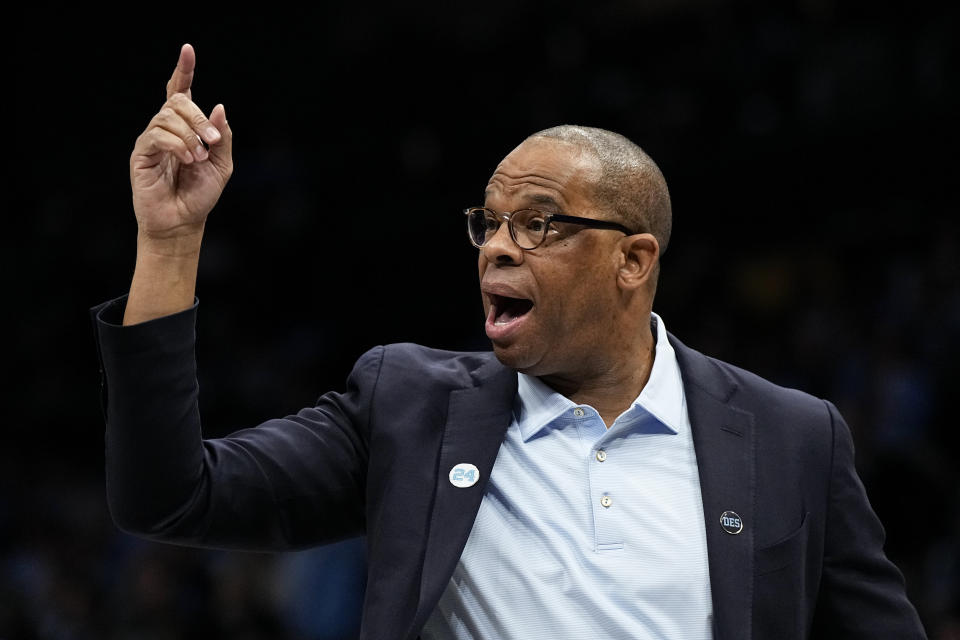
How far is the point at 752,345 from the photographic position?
20.9 ft

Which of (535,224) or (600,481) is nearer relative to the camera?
(600,481)

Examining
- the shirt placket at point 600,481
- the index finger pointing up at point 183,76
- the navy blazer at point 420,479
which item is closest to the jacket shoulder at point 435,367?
the navy blazer at point 420,479

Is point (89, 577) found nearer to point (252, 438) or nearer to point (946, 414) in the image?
point (946, 414)

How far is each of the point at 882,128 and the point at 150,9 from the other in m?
6.12

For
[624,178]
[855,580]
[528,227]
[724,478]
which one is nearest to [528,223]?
[528,227]

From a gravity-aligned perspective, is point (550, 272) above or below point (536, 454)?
above

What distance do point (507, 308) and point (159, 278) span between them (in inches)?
28.2

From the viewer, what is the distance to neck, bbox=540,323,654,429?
2.64 metres

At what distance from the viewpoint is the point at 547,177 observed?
100 inches

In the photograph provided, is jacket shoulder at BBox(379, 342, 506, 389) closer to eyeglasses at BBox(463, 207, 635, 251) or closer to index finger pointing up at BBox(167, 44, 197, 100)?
eyeglasses at BBox(463, 207, 635, 251)

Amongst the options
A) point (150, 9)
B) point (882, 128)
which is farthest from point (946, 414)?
point (150, 9)

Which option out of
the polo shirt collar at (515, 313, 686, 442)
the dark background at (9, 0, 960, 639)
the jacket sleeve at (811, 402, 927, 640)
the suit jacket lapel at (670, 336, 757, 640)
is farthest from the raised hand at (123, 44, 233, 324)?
the dark background at (9, 0, 960, 639)

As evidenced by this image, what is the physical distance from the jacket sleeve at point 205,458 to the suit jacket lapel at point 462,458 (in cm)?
18

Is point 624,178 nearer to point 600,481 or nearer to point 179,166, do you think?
point 600,481
